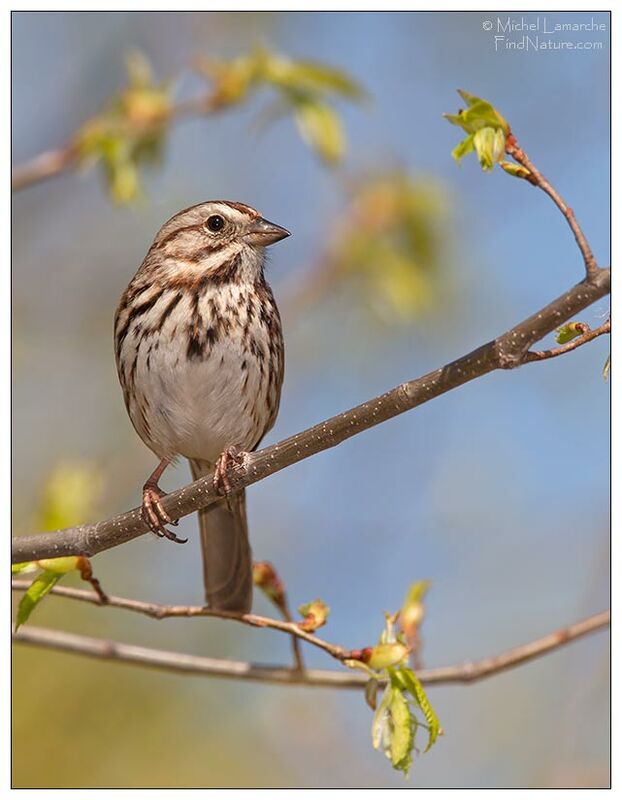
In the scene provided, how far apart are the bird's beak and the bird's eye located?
14cm

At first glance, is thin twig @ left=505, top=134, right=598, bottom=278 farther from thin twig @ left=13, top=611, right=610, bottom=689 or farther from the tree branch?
thin twig @ left=13, top=611, right=610, bottom=689

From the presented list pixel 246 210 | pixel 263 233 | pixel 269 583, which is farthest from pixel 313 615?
pixel 246 210

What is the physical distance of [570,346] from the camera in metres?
2.28

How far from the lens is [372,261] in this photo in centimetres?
505

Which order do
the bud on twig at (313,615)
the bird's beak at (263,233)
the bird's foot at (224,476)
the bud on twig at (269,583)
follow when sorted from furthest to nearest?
1. the bird's beak at (263,233)
2. the bud on twig at (269,583)
3. the bud on twig at (313,615)
4. the bird's foot at (224,476)

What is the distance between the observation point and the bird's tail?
3922mm

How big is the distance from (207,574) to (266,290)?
3.73 feet

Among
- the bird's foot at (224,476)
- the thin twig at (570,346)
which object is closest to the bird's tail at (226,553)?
the bird's foot at (224,476)

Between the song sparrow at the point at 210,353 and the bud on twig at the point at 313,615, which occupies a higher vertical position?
the song sparrow at the point at 210,353

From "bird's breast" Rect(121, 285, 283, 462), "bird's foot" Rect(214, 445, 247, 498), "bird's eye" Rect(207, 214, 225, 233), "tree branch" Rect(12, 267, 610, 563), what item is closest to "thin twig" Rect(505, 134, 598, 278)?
"tree branch" Rect(12, 267, 610, 563)

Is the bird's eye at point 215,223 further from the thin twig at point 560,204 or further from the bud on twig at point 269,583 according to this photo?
the thin twig at point 560,204

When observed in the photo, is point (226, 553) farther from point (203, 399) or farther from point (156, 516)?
point (156, 516)

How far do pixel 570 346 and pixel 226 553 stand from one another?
225cm

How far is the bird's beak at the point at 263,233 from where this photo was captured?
4016 mm
